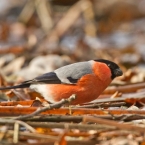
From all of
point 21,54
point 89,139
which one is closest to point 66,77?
point 89,139

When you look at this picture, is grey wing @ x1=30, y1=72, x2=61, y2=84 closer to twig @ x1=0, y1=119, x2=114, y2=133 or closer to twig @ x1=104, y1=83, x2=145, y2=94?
twig @ x1=104, y1=83, x2=145, y2=94

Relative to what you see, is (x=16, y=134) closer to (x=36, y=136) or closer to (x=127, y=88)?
(x=36, y=136)

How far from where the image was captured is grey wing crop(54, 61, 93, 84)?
4.36 metres

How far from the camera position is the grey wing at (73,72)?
4.36m

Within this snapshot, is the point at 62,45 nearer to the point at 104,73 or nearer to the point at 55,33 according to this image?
the point at 55,33

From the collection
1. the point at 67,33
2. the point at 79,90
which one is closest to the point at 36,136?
the point at 79,90

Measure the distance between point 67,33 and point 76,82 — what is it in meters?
5.37

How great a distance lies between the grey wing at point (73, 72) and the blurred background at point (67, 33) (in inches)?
62.3

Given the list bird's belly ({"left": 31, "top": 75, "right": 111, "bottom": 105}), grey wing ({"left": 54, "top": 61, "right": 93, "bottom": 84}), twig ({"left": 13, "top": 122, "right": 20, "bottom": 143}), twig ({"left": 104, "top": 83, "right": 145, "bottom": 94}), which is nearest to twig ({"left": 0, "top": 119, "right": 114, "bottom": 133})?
twig ({"left": 13, "top": 122, "right": 20, "bottom": 143})

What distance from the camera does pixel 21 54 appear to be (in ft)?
24.1

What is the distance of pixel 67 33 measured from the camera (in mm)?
9633

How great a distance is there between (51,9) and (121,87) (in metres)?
5.42

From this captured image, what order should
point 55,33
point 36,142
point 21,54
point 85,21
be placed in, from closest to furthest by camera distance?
1. point 36,142
2. point 21,54
3. point 55,33
4. point 85,21

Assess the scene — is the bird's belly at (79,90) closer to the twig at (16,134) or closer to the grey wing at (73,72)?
the grey wing at (73,72)
